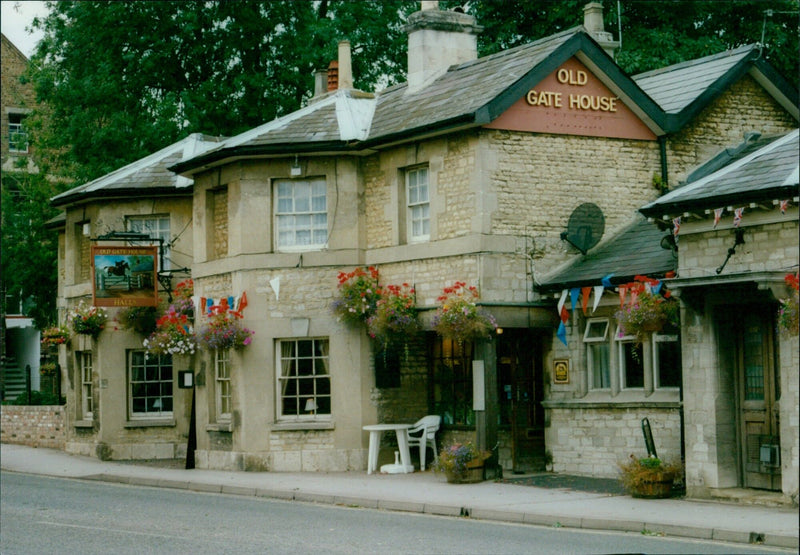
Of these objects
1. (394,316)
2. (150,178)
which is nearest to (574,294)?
(394,316)

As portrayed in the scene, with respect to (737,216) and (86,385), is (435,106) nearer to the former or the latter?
(737,216)

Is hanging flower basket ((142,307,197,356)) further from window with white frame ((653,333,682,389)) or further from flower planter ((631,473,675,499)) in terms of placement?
flower planter ((631,473,675,499))

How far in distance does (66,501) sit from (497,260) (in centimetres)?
808

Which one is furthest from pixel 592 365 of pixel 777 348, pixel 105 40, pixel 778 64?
pixel 105 40

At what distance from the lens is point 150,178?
2911 centimetres

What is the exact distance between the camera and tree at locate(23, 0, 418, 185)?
35594 mm

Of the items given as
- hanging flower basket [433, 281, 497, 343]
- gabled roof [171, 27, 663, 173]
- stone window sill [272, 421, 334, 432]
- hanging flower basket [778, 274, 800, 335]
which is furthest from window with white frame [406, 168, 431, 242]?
hanging flower basket [778, 274, 800, 335]

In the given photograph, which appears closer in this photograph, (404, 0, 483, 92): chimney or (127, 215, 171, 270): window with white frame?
(404, 0, 483, 92): chimney

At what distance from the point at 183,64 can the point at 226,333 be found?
51.5 feet

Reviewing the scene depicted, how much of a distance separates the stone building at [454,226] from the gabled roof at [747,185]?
2777 mm

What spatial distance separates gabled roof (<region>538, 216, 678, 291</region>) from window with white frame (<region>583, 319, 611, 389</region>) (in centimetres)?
90

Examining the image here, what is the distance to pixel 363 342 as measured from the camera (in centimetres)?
2400

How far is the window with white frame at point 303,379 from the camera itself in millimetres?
24172

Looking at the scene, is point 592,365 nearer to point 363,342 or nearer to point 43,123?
point 363,342
